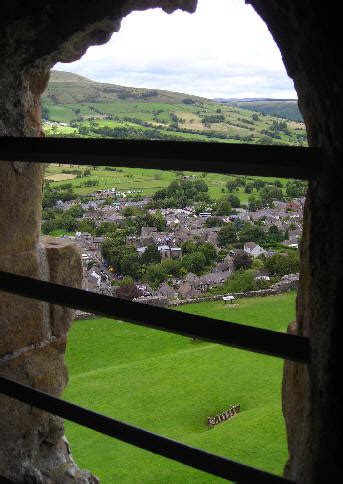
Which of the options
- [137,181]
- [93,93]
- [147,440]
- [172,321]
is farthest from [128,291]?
[93,93]

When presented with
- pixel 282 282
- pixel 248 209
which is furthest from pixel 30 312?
pixel 248 209

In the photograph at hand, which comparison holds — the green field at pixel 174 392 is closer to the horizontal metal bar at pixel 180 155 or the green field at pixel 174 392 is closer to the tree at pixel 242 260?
the tree at pixel 242 260

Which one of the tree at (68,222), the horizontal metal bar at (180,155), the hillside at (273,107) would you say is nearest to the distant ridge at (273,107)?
the hillside at (273,107)

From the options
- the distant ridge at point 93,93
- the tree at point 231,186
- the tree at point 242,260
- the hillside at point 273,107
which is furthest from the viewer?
the distant ridge at point 93,93

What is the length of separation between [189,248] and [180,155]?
1210 centimetres

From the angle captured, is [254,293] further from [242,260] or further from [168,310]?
[168,310]

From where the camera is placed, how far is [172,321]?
1105 millimetres

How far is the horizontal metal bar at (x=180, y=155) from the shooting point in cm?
92

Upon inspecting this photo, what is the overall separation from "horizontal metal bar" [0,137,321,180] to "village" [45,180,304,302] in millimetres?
10062

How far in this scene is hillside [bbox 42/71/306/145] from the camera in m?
11.3

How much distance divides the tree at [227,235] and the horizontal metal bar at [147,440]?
39.4 ft

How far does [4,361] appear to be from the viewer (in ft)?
5.63

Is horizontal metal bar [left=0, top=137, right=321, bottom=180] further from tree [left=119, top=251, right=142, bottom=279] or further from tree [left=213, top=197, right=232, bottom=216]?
tree [left=213, top=197, right=232, bottom=216]

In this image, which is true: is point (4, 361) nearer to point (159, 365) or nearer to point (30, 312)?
point (30, 312)
